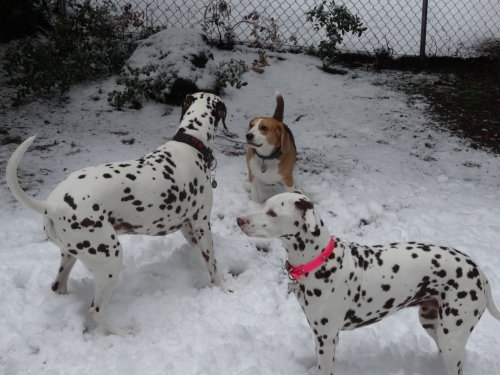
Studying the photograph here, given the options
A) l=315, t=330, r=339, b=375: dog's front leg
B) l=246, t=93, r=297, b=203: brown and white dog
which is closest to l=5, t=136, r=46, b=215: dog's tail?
l=315, t=330, r=339, b=375: dog's front leg

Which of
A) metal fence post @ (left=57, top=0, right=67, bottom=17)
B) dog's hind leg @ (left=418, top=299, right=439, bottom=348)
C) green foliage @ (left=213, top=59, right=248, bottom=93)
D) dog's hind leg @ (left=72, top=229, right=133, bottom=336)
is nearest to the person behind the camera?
dog's hind leg @ (left=418, top=299, right=439, bottom=348)

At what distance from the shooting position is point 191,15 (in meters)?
10.7

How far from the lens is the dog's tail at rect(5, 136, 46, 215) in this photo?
323 cm

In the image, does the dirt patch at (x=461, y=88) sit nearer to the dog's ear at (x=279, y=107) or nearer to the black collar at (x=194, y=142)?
the dog's ear at (x=279, y=107)

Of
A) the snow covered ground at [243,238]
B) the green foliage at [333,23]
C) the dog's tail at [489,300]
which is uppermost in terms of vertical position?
the green foliage at [333,23]

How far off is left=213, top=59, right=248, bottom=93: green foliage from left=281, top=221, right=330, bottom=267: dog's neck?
197 inches

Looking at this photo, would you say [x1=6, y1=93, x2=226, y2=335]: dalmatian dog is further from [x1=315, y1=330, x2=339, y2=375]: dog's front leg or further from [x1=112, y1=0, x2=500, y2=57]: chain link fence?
[x1=112, y1=0, x2=500, y2=57]: chain link fence

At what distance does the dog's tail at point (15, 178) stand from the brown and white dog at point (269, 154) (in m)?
2.29

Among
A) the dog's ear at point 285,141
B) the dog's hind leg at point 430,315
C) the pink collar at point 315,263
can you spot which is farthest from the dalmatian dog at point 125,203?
the dog's hind leg at point 430,315

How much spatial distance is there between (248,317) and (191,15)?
8071 millimetres

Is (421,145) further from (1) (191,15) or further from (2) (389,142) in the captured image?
(1) (191,15)

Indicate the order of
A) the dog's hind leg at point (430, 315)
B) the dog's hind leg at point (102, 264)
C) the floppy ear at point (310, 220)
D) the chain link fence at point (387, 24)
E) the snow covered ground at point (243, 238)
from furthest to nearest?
the chain link fence at point (387, 24) < the snow covered ground at point (243, 238) < the dog's hind leg at point (102, 264) < the dog's hind leg at point (430, 315) < the floppy ear at point (310, 220)

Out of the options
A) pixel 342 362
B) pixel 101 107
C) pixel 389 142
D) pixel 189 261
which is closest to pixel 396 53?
pixel 389 142

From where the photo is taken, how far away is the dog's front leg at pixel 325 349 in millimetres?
3193
